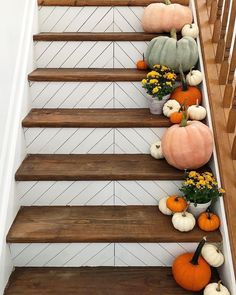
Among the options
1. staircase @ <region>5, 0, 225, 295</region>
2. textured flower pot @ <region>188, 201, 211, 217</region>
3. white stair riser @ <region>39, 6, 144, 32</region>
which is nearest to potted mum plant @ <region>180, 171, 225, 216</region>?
textured flower pot @ <region>188, 201, 211, 217</region>

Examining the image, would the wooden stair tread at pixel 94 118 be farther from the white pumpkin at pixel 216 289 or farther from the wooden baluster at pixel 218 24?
the white pumpkin at pixel 216 289

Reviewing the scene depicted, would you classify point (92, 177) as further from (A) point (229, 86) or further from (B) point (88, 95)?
(A) point (229, 86)

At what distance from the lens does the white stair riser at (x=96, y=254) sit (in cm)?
167

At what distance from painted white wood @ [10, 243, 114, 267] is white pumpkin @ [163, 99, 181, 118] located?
76 centimetres

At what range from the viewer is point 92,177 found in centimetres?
178

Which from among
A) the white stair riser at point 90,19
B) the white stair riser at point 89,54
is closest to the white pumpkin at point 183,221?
the white stair riser at point 89,54

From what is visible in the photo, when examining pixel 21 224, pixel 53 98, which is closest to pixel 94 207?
pixel 21 224

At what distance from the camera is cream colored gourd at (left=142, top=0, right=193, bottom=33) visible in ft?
7.11

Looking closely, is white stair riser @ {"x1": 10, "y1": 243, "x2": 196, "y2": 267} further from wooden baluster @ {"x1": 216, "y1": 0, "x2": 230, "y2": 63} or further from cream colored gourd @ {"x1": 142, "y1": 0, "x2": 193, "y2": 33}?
cream colored gourd @ {"x1": 142, "y1": 0, "x2": 193, "y2": 33}

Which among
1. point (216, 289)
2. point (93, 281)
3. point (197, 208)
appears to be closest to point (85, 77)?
point (197, 208)

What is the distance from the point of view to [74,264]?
5.65ft

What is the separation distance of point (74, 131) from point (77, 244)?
614 mm

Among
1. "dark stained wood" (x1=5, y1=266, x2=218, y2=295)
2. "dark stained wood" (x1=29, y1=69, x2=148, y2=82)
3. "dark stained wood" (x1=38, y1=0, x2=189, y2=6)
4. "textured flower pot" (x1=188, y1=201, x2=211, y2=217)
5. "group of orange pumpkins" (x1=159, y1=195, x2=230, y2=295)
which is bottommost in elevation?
"dark stained wood" (x1=5, y1=266, x2=218, y2=295)

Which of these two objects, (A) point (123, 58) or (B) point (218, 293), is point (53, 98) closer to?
(A) point (123, 58)
